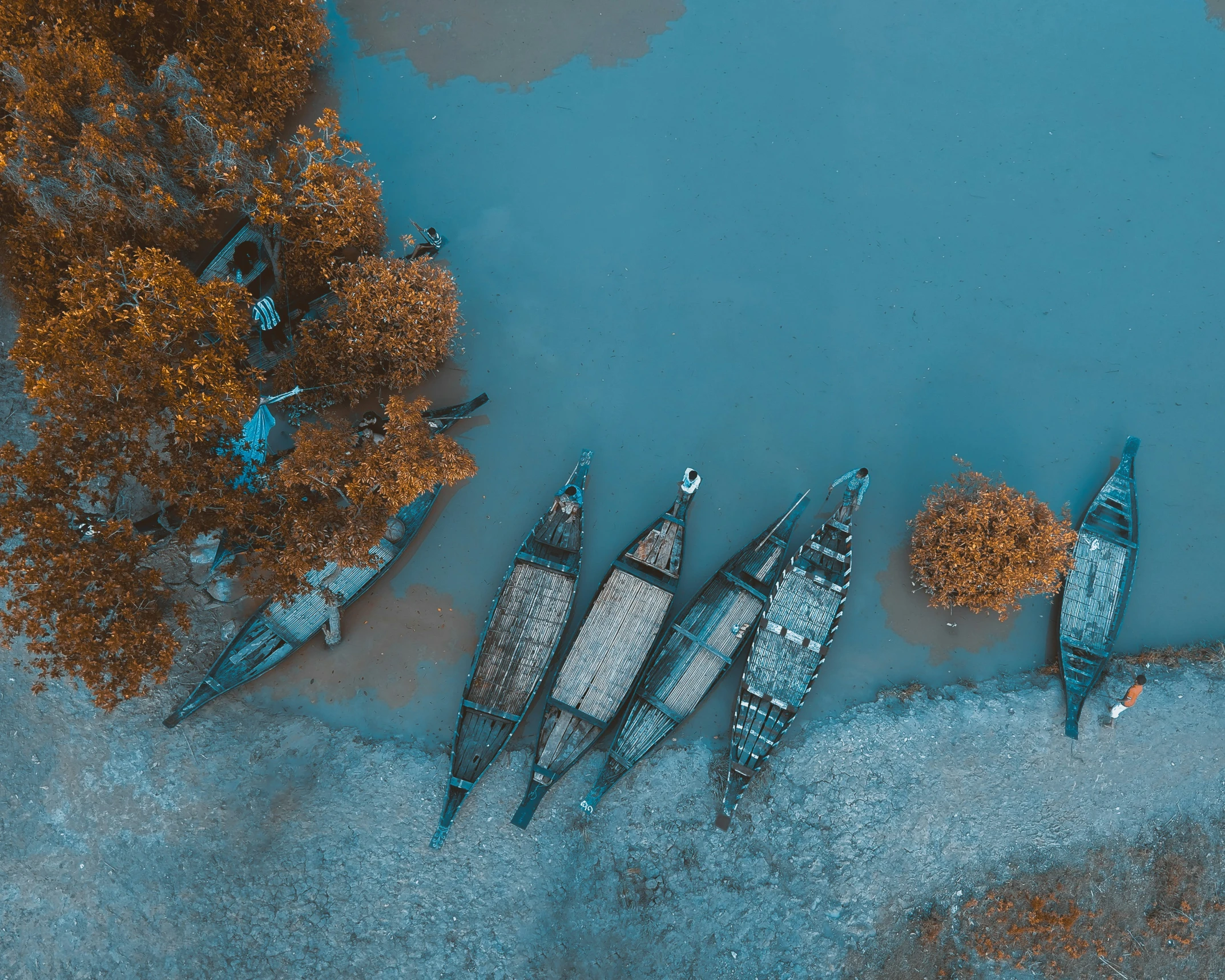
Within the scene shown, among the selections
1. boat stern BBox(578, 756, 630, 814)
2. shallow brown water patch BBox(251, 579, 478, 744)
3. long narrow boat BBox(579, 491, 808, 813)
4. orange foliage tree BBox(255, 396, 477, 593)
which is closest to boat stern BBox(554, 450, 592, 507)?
orange foliage tree BBox(255, 396, 477, 593)

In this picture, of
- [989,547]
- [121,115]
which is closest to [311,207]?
[121,115]

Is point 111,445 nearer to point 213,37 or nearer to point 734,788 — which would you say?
point 213,37

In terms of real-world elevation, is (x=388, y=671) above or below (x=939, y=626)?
below

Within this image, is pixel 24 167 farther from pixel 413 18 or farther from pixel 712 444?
pixel 712 444

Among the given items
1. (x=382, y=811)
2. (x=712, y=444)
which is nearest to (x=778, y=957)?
(x=382, y=811)

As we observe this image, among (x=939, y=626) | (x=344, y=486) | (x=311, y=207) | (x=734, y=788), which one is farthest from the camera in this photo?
(x=939, y=626)

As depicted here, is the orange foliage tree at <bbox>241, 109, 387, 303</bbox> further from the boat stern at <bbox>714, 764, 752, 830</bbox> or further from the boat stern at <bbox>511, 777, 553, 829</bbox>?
the boat stern at <bbox>714, 764, 752, 830</bbox>

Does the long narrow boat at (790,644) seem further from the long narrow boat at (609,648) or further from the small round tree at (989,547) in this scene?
the long narrow boat at (609,648)
